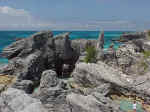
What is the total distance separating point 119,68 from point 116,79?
457 cm

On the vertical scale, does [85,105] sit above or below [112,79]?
above

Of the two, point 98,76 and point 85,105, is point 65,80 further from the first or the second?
point 85,105

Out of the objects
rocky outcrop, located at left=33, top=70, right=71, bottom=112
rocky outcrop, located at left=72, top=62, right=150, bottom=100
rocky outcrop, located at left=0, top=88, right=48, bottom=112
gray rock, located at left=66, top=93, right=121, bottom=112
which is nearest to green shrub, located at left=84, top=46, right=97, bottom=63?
rocky outcrop, located at left=72, top=62, right=150, bottom=100

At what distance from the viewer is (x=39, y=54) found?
28.3 meters

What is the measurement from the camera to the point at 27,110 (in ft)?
34.1

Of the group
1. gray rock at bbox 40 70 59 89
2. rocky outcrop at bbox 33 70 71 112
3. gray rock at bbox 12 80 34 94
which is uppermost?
gray rock at bbox 40 70 59 89

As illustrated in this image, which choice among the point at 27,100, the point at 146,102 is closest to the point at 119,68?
Result: the point at 146,102

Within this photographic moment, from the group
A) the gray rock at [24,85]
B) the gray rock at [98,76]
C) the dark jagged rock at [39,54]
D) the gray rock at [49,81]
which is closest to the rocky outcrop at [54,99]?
the gray rock at [49,81]

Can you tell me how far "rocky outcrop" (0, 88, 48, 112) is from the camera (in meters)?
10.7

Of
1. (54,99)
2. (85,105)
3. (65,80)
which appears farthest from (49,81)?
(65,80)

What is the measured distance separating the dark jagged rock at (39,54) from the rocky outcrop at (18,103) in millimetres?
12295

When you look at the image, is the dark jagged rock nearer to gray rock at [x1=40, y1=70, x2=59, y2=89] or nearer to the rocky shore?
the rocky shore

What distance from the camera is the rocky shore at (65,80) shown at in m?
12.5

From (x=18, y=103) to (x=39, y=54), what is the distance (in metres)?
16.9
